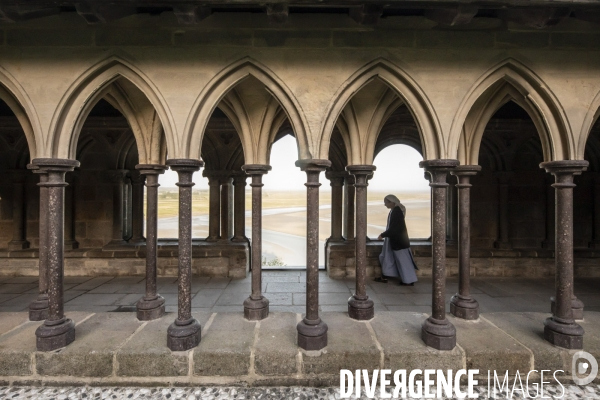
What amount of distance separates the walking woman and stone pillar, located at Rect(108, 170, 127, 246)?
18.8 ft

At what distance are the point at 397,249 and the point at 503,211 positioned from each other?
10.1ft

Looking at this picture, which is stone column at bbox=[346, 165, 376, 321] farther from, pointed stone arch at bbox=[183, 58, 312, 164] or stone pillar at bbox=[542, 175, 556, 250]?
stone pillar at bbox=[542, 175, 556, 250]

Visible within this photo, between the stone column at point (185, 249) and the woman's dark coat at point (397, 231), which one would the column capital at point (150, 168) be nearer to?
the stone column at point (185, 249)

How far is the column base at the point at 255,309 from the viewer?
12.4 feet

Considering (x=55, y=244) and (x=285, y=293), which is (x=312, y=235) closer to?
(x=285, y=293)

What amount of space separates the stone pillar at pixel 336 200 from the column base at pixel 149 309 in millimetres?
4048

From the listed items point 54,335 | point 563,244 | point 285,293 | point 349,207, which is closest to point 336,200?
point 349,207

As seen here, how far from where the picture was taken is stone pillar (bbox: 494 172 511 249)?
6.88 meters

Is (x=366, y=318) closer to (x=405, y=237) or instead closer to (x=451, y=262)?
(x=405, y=237)

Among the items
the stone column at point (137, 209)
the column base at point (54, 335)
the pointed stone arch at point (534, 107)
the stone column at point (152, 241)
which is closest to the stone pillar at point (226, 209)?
the stone column at point (137, 209)

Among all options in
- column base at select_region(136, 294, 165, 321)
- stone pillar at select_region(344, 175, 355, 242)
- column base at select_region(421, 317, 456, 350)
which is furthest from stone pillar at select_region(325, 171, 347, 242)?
column base at select_region(136, 294, 165, 321)

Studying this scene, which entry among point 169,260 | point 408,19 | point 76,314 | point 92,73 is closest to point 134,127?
point 92,73

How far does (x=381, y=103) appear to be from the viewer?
406 centimetres

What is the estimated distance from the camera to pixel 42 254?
3.59 meters
